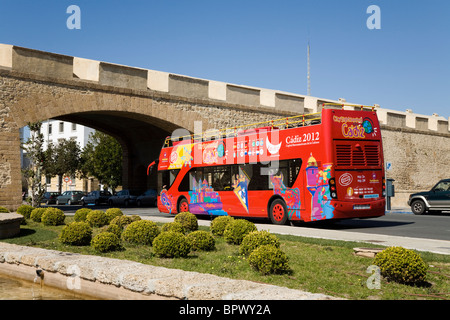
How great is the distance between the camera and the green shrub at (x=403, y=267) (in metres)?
6.08

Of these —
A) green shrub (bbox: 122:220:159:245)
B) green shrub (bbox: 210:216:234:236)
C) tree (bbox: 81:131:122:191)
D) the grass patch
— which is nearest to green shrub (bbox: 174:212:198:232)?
green shrub (bbox: 210:216:234:236)

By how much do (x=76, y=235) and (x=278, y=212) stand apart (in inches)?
282

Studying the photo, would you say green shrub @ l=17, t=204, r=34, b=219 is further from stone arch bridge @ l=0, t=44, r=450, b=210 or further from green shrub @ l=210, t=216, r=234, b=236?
green shrub @ l=210, t=216, r=234, b=236

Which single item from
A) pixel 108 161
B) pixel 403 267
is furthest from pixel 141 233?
pixel 108 161

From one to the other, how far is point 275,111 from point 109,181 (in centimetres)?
2805

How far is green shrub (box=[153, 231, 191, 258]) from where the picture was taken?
8461 millimetres

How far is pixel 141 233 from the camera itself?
405 inches

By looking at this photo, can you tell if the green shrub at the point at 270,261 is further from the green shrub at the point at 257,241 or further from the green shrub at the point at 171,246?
the green shrub at the point at 171,246

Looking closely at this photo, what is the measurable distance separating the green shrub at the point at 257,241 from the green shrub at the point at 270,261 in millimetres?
1032

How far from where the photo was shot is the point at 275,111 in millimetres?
30484

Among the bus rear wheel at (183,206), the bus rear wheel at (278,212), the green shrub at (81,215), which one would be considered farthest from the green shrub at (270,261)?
the bus rear wheel at (183,206)

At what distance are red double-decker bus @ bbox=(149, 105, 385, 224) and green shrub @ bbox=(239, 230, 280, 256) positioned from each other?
5960mm
